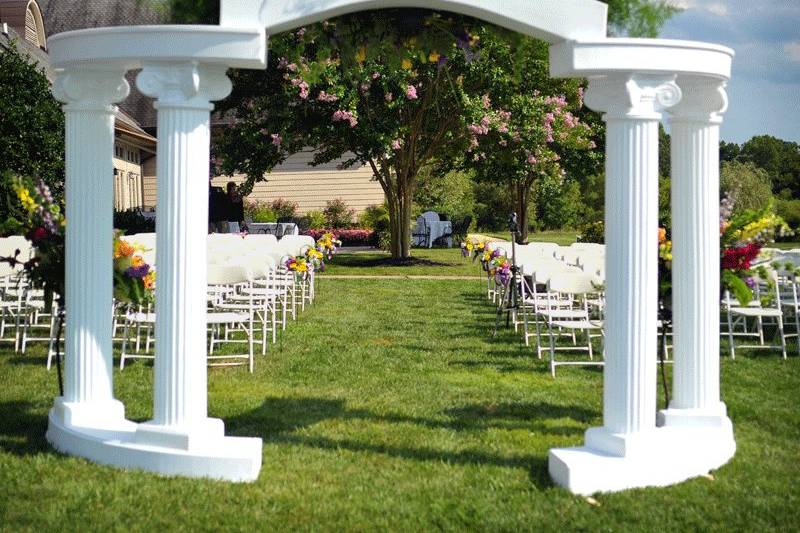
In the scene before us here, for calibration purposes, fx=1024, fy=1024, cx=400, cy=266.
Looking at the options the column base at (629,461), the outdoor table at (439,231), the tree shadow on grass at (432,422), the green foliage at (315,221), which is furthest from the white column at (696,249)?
the green foliage at (315,221)

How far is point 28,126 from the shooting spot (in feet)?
61.9

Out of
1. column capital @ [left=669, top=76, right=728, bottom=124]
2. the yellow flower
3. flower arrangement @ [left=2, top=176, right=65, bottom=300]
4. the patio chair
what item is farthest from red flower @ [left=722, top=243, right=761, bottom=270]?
the patio chair

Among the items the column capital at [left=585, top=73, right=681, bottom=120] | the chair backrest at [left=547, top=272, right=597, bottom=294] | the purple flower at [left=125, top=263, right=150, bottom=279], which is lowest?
the chair backrest at [left=547, top=272, right=597, bottom=294]

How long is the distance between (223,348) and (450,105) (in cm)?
1553

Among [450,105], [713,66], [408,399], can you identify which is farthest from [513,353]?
[450,105]

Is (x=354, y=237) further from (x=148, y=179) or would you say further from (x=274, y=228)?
(x=148, y=179)

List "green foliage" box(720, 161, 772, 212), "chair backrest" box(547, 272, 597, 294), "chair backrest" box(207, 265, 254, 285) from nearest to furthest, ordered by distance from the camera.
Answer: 1. "chair backrest" box(547, 272, 597, 294)
2. "chair backrest" box(207, 265, 254, 285)
3. "green foliage" box(720, 161, 772, 212)

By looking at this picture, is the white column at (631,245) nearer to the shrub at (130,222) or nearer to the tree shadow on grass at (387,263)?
the tree shadow on grass at (387,263)

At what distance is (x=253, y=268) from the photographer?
442 inches

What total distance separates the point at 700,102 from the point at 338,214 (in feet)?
111

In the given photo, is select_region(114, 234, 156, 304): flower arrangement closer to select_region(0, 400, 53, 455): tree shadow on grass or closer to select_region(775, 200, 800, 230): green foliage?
select_region(0, 400, 53, 455): tree shadow on grass

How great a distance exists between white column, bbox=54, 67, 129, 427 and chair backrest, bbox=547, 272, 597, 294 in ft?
15.8

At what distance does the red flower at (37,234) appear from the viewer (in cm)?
722

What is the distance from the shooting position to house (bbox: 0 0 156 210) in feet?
104
